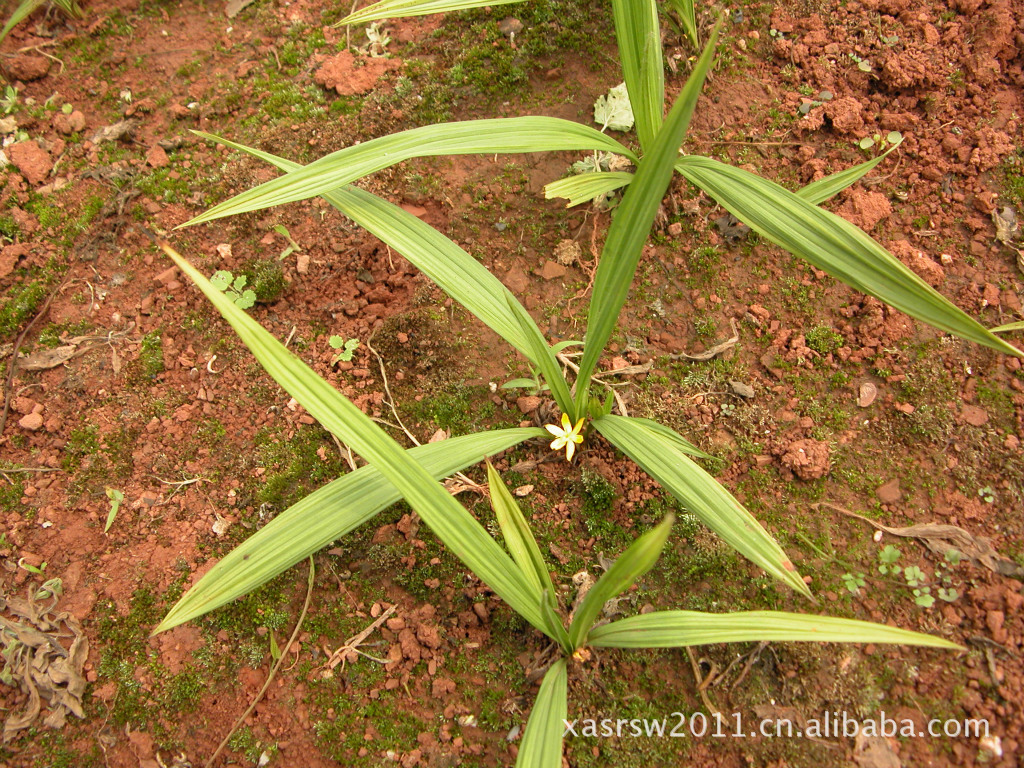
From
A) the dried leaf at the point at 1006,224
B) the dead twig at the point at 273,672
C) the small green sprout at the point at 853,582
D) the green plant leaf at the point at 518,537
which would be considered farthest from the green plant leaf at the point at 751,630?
the dried leaf at the point at 1006,224

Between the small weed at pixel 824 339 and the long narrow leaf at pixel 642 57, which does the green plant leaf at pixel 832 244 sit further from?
the small weed at pixel 824 339

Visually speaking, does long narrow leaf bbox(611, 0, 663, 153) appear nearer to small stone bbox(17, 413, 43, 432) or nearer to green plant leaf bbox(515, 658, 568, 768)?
green plant leaf bbox(515, 658, 568, 768)

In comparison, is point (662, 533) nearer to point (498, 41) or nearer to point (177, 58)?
point (498, 41)

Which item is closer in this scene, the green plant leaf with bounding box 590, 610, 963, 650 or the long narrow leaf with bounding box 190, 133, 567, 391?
the green plant leaf with bounding box 590, 610, 963, 650

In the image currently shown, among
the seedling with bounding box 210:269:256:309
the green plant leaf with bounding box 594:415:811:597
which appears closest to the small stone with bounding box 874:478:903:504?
the green plant leaf with bounding box 594:415:811:597

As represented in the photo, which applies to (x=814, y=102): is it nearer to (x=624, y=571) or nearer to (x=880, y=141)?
(x=880, y=141)

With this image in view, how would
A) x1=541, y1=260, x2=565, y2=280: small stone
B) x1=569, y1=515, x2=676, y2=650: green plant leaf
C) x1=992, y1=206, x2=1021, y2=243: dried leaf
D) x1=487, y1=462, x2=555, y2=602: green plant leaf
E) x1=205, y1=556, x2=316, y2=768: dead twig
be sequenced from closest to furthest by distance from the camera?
1. x1=569, y1=515, x2=676, y2=650: green plant leaf
2. x1=487, y1=462, x2=555, y2=602: green plant leaf
3. x1=205, y1=556, x2=316, y2=768: dead twig
4. x1=992, y1=206, x2=1021, y2=243: dried leaf
5. x1=541, y1=260, x2=565, y2=280: small stone

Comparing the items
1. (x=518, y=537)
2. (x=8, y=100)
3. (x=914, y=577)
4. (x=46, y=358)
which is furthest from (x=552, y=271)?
(x=8, y=100)
